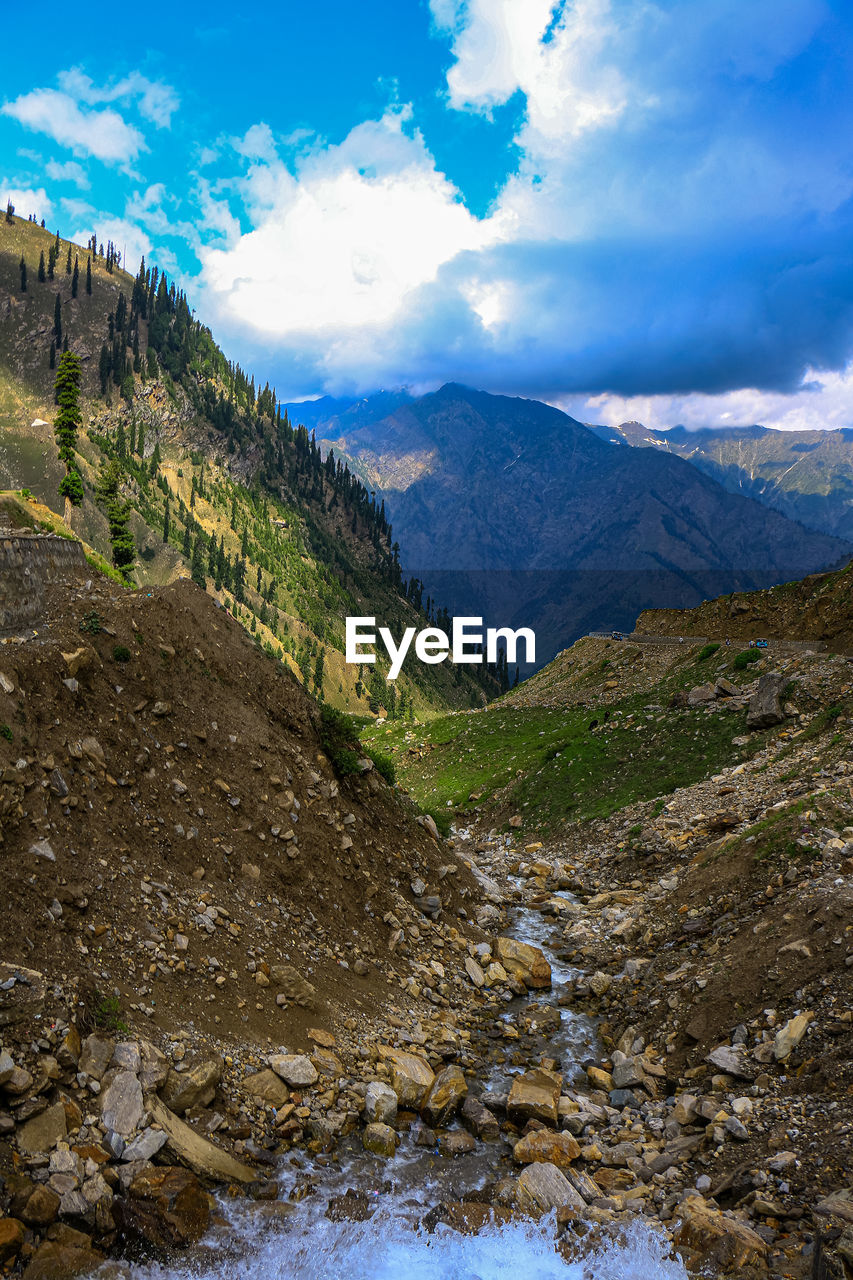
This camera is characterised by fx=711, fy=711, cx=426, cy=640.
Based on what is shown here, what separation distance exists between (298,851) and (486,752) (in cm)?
3412

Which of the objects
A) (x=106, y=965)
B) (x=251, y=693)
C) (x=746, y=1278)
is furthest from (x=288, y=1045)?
(x=251, y=693)

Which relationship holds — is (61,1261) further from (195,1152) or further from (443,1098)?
(443,1098)

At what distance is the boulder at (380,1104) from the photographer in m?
12.7

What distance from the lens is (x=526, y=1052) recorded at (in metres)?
16.2

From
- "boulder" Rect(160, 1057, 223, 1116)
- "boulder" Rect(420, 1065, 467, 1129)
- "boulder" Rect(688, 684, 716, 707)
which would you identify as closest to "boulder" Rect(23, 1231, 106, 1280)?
"boulder" Rect(160, 1057, 223, 1116)

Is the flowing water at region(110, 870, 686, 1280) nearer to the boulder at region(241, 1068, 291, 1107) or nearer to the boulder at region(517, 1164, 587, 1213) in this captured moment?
the boulder at region(517, 1164, 587, 1213)

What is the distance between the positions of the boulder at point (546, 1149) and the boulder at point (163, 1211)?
5.35m

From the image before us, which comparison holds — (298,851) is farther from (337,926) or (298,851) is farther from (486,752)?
(486,752)

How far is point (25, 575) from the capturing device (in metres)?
17.9

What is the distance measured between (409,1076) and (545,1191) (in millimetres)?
3571

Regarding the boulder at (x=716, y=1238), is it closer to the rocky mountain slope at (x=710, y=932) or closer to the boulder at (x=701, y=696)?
the rocky mountain slope at (x=710, y=932)

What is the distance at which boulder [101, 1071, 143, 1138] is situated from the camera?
9914 mm

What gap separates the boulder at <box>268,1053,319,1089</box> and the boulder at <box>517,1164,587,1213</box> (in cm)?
392

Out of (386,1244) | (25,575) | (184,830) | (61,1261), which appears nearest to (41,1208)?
(61,1261)
